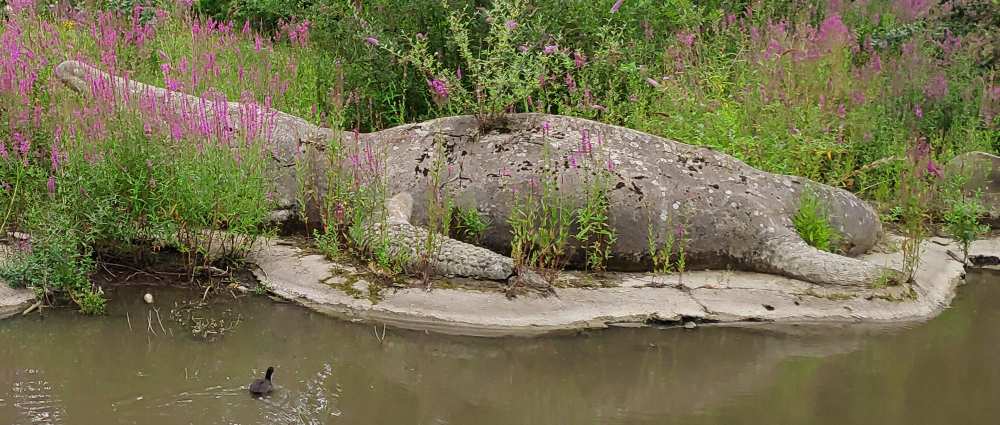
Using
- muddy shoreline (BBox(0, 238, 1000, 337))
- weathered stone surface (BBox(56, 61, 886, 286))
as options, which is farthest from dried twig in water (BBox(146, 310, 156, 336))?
weathered stone surface (BBox(56, 61, 886, 286))

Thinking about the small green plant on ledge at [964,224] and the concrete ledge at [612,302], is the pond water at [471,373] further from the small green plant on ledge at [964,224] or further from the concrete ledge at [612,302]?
the small green plant on ledge at [964,224]

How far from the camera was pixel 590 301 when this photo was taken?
5.06 metres

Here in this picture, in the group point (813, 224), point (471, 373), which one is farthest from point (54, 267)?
point (813, 224)

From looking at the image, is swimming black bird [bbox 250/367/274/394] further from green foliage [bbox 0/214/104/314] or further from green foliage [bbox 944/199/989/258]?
green foliage [bbox 944/199/989/258]

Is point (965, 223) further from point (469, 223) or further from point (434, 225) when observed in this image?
point (434, 225)

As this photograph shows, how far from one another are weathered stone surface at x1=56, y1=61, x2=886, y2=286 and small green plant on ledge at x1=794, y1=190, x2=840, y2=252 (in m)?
0.08

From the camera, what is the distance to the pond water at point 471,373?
3.60 m

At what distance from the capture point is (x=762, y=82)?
25.8 feet

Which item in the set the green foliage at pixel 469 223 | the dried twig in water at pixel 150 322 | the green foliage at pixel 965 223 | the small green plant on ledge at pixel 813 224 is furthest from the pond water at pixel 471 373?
the green foliage at pixel 965 223

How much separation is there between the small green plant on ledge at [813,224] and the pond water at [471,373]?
987 mm

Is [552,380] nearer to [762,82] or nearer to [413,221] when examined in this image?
[413,221]

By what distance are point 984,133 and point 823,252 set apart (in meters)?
3.83

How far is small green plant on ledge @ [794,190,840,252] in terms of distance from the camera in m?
5.84

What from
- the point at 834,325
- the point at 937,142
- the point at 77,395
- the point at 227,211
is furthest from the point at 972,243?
the point at 77,395
